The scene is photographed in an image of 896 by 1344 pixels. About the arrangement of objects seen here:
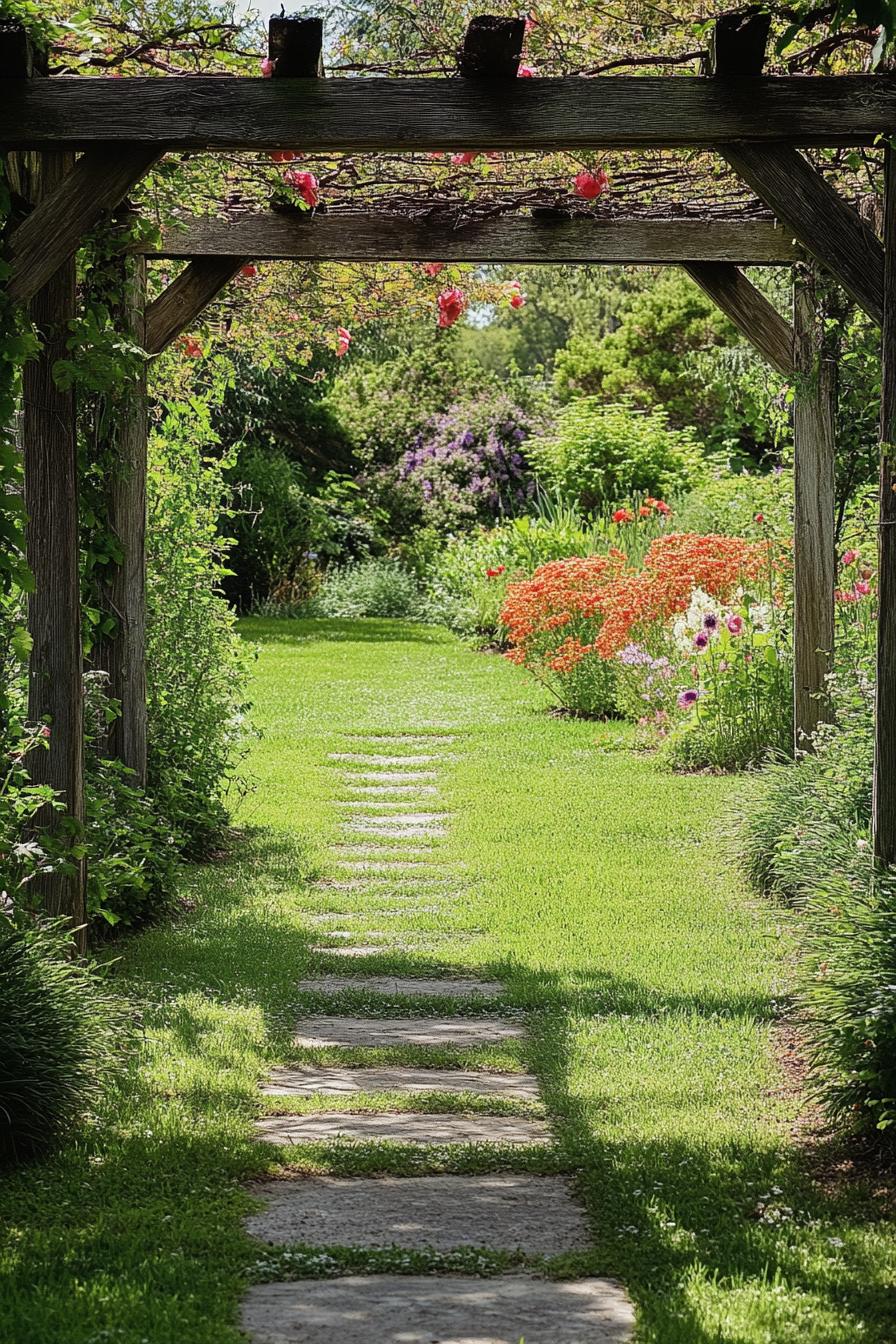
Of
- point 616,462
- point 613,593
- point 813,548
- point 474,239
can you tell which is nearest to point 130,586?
point 474,239

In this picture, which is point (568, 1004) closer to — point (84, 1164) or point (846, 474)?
point (84, 1164)

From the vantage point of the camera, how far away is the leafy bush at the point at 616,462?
1927cm

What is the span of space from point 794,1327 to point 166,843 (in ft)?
13.5

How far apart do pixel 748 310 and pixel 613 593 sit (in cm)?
489

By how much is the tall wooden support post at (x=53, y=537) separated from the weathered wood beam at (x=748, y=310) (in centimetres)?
308

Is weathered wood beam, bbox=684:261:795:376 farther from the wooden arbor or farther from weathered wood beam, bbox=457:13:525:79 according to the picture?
weathered wood beam, bbox=457:13:525:79

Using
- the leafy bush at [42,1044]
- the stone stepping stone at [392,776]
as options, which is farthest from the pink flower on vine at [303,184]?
the stone stepping stone at [392,776]

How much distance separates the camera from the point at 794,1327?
9.80 ft

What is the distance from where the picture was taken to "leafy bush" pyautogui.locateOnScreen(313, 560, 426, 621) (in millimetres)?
22141

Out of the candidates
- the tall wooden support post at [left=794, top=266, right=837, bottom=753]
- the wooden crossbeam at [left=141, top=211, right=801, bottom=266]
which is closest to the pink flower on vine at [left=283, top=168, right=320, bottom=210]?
the wooden crossbeam at [left=141, top=211, right=801, bottom=266]

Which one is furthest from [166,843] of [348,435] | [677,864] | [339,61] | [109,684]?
[348,435]

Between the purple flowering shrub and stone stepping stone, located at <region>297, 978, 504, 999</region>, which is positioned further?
the purple flowering shrub

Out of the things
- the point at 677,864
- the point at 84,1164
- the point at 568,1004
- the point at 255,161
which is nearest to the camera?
the point at 84,1164

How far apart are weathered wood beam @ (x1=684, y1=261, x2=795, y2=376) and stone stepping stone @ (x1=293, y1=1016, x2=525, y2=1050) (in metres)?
3.53
